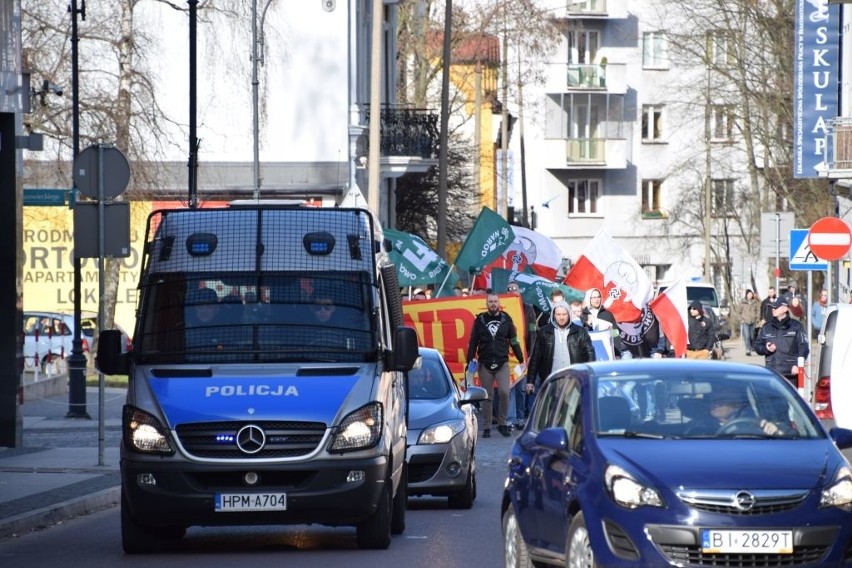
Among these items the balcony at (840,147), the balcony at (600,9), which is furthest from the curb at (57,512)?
the balcony at (600,9)

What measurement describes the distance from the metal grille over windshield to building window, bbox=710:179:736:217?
66509mm

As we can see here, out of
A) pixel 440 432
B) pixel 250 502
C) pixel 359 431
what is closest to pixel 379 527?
pixel 359 431

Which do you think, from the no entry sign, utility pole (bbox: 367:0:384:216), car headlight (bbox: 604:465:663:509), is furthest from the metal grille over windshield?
utility pole (bbox: 367:0:384:216)

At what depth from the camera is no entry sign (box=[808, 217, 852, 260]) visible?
28.7 metres

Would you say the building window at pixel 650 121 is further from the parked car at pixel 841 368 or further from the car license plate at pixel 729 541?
the car license plate at pixel 729 541

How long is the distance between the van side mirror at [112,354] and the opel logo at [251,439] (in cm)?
128

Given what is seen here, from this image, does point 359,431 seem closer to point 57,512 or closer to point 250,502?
point 250,502

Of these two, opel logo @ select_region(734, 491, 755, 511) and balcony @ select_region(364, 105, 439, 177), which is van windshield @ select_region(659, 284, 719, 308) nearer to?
balcony @ select_region(364, 105, 439, 177)

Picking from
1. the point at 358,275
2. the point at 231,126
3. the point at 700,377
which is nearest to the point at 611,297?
the point at 231,126

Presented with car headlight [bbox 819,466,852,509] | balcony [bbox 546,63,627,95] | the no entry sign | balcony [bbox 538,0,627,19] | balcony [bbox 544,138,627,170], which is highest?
balcony [bbox 538,0,627,19]

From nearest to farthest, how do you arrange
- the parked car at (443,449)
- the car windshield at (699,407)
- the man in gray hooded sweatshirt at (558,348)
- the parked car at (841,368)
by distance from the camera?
the car windshield at (699,407) < the parked car at (443,449) < the parked car at (841,368) < the man in gray hooded sweatshirt at (558,348)

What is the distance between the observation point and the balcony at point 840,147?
4794 centimetres

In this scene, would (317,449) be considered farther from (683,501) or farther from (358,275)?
(683,501)

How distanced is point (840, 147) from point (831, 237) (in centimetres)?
2016
